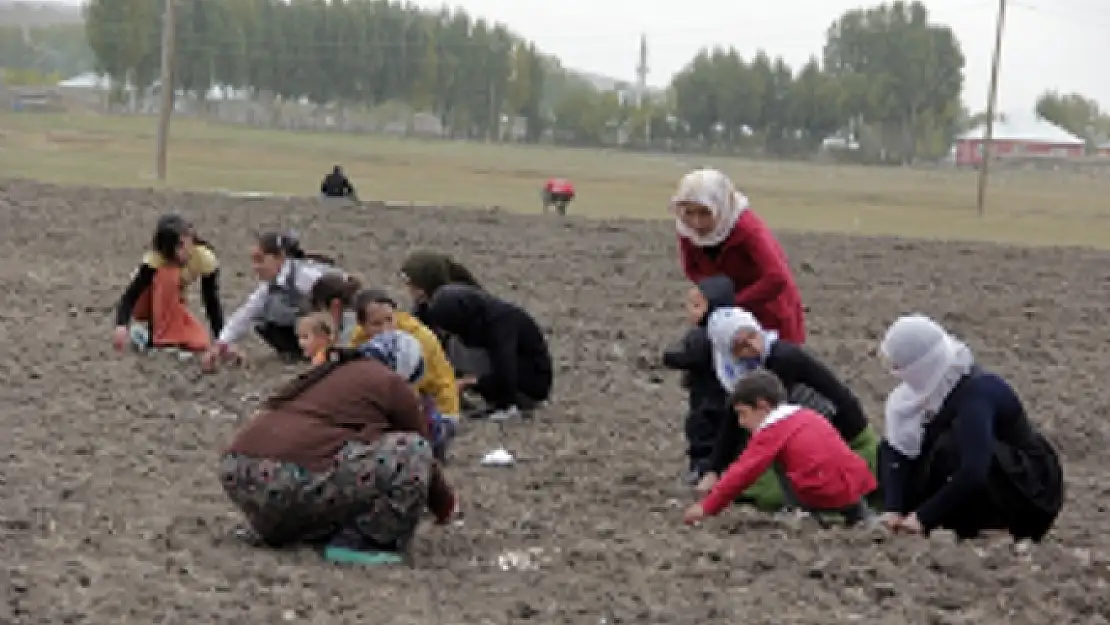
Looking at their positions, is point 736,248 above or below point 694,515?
above

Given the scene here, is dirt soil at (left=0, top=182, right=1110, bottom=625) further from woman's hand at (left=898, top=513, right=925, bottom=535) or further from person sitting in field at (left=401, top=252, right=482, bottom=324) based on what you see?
person sitting in field at (left=401, top=252, right=482, bottom=324)

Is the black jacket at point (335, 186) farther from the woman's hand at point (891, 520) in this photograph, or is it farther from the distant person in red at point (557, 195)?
the woman's hand at point (891, 520)

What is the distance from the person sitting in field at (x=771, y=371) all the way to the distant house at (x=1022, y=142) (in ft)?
424

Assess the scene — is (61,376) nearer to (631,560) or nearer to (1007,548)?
(631,560)

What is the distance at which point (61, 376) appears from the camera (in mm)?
10781

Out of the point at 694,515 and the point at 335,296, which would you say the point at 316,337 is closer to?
the point at 335,296

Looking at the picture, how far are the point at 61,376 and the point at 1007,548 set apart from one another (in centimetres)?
633

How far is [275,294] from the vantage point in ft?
38.4

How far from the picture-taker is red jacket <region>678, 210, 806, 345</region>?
9031 mm

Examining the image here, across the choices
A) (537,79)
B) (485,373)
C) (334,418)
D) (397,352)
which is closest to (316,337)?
(397,352)

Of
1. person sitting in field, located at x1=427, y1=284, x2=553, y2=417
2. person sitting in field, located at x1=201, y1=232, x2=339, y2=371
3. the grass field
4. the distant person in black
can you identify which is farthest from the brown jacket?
the grass field

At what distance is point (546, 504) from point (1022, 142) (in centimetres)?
14800

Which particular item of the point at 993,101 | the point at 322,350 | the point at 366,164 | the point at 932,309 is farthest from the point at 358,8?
the point at 322,350

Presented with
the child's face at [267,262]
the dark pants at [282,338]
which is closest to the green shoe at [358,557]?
the child's face at [267,262]
